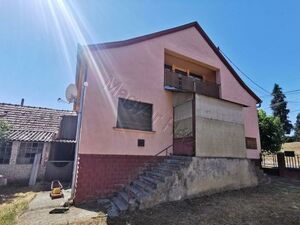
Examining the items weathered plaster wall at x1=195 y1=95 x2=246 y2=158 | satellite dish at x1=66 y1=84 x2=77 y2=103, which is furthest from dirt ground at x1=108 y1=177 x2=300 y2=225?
satellite dish at x1=66 y1=84 x2=77 y2=103

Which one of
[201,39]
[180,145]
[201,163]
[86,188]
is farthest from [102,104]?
[201,39]

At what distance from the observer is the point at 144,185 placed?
277 inches

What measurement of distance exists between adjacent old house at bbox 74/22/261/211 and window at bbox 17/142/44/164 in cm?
631

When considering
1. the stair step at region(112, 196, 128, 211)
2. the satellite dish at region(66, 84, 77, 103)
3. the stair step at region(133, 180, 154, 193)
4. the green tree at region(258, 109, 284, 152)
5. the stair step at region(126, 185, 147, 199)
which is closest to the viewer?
the stair step at region(112, 196, 128, 211)

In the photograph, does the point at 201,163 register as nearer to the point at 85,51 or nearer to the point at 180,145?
the point at 180,145

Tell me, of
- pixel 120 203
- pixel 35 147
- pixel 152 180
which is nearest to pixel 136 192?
pixel 120 203

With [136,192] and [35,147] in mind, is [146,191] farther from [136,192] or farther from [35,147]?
[35,147]

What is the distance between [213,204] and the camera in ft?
20.9

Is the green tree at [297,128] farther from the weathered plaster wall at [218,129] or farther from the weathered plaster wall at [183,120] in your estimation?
the weathered plaster wall at [183,120]

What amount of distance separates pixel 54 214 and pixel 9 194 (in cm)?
444

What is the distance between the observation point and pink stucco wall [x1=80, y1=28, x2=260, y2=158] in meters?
7.76

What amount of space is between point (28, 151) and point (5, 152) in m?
1.20

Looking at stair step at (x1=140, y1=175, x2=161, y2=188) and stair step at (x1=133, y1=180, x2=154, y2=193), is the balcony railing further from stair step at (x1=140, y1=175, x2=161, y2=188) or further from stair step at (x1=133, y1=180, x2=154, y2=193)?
stair step at (x1=133, y1=180, x2=154, y2=193)

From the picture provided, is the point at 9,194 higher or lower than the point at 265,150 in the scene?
lower
